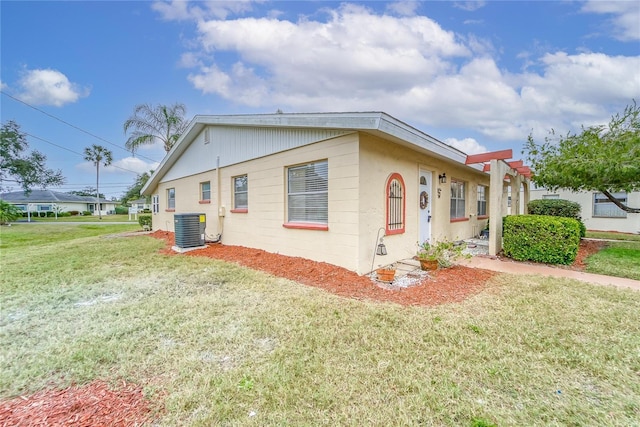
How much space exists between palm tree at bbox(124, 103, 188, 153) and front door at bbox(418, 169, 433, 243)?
1677 centimetres

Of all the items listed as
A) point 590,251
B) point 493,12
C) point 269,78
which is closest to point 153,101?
point 269,78

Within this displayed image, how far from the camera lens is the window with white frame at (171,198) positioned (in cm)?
1380

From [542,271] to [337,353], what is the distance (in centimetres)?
546

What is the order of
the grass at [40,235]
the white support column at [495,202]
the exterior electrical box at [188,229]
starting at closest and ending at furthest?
the white support column at [495,202] < the exterior electrical box at [188,229] < the grass at [40,235]

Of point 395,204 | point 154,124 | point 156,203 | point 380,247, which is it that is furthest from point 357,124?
point 154,124

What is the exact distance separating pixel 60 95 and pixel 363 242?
21644mm

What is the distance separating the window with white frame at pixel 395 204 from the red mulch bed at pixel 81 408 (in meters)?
5.00

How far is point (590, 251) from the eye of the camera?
8.13 metres

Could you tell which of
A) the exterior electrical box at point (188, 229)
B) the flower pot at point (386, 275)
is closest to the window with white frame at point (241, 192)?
the exterior electrical box at point (188, 229)

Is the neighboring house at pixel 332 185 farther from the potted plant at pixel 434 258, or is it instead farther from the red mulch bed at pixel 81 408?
the red mulch bed at pixel 81 408

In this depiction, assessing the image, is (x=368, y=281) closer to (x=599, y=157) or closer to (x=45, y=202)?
(x=599, y=157)

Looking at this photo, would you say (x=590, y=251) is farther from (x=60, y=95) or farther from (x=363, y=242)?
(x=60, y=95)

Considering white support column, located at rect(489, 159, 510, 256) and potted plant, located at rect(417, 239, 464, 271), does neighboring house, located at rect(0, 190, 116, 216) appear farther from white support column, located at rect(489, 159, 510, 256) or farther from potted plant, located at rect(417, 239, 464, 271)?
white support column, located at rect(489, 159, 510, 256)

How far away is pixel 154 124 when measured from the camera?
18266 millimetres
